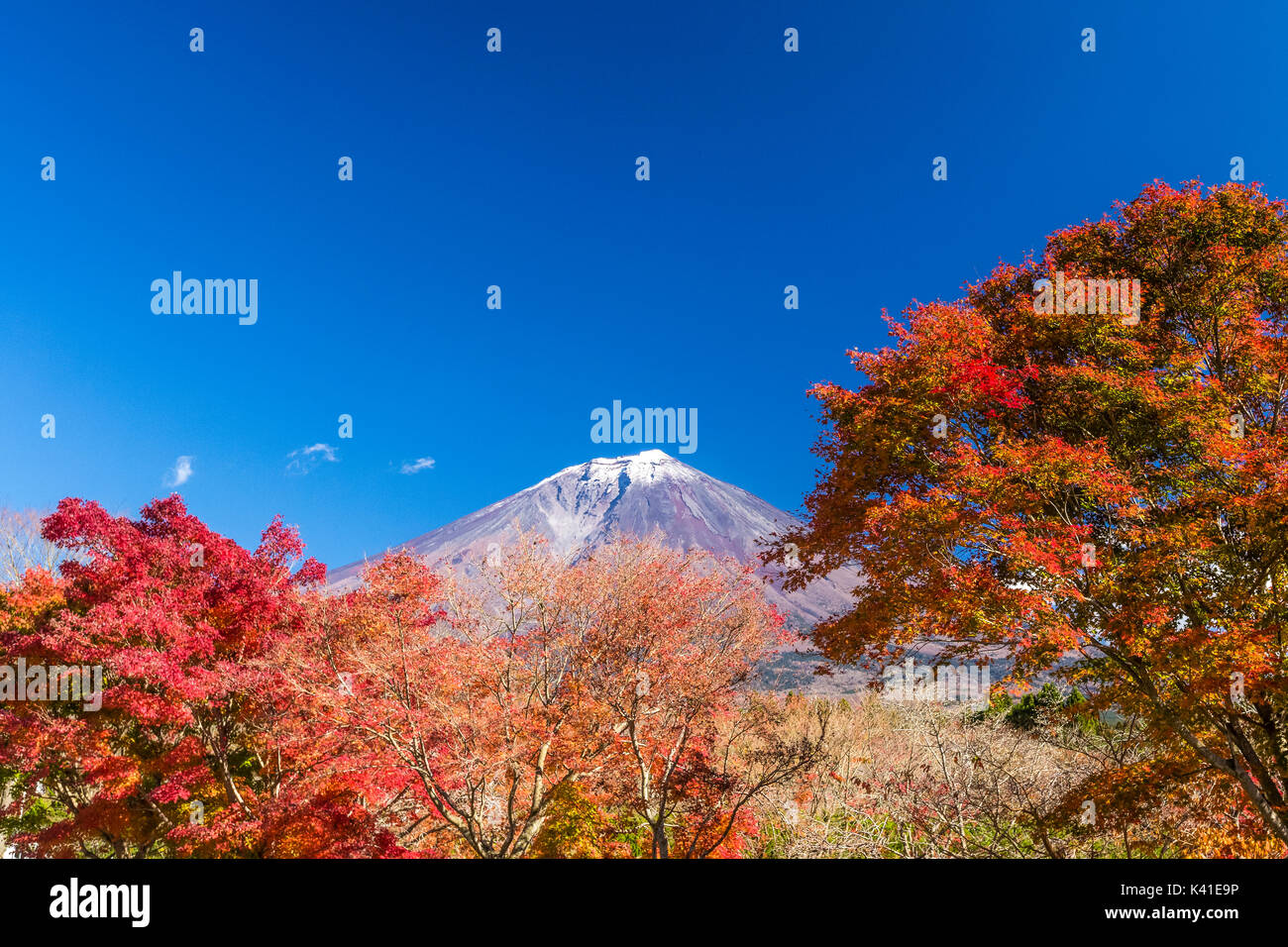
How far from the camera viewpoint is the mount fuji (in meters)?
78.2

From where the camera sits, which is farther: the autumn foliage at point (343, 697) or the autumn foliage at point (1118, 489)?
the autumn foliage at point (343, 697)

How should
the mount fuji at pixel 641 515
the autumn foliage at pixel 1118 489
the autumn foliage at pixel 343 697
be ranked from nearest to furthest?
the autumn foliage at pixel 1118 489, the autumn foliage at pixel 343 697, the mount fuji at pixel 641 515

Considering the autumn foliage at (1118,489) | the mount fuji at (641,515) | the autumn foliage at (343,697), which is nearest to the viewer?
the autumn foliage at (1118,489)

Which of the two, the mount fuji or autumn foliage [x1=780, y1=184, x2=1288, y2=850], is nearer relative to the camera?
autumn foliage [x1=780, y1=184, x2=1288, y2=850]

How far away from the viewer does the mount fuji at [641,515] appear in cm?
7825

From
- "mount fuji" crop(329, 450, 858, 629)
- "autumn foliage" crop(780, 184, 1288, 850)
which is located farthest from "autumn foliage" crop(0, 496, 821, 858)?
"mount fuji" crop(329, 450, 858, 629)

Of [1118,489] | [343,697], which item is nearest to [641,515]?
[343,697]

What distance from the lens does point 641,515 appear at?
354 feet

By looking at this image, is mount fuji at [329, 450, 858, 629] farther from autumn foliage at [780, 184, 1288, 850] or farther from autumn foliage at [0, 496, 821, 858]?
autumn foliage at [780, 184, 1288, 850]

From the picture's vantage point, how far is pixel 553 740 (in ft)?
34.3

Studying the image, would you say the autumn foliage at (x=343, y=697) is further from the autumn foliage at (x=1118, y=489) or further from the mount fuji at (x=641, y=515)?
the mount fuji at (x=641, y=515)

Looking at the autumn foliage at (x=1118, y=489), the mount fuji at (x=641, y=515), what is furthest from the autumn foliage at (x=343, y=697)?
the mount fuji at (x=641, y=515)
